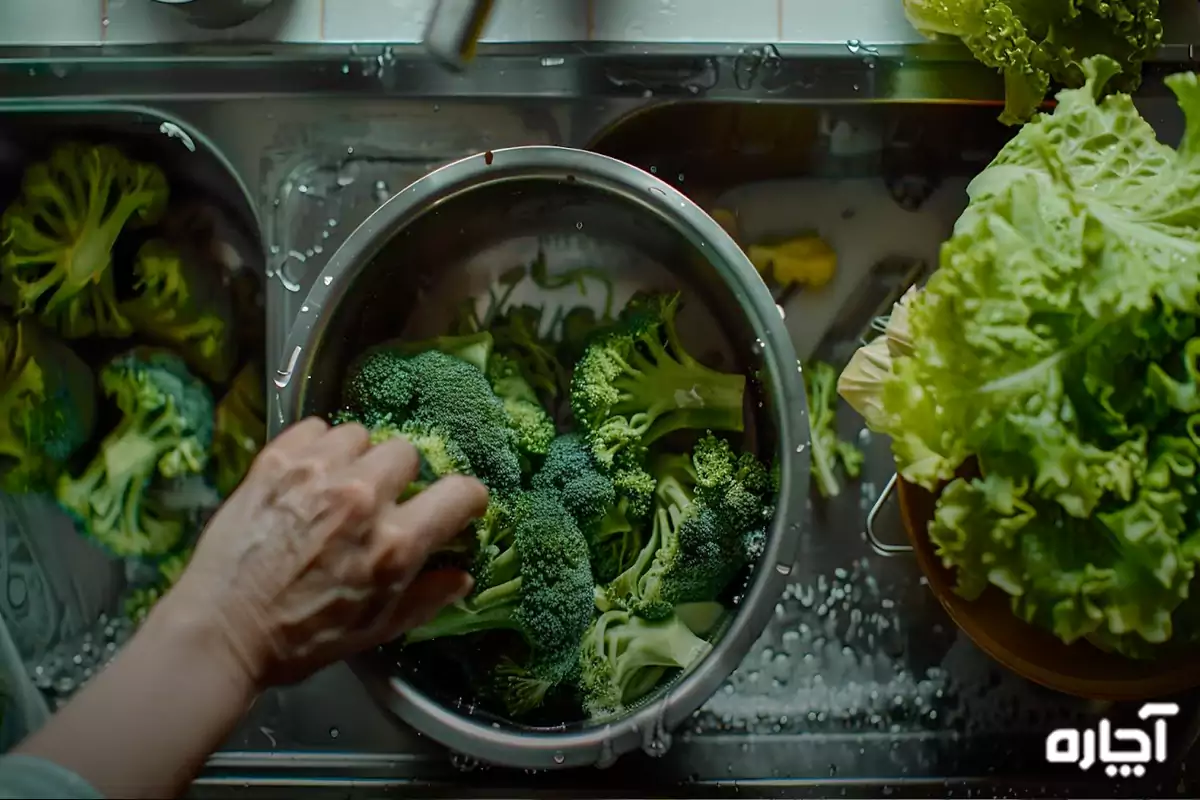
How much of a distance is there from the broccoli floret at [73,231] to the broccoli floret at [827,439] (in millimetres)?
706

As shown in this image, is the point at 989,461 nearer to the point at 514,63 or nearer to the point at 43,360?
the point at 514,63

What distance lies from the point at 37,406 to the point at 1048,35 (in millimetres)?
1003

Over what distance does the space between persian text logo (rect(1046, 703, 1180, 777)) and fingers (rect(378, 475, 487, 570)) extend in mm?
667

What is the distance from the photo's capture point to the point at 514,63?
939 millimetres

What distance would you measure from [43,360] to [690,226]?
65 cm

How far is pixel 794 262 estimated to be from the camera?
3.30 feet

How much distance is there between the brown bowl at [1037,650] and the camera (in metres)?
0.78

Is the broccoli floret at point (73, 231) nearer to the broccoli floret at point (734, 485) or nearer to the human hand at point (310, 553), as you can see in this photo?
the human hand at point (310, 553)

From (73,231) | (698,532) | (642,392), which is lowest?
(698,532)

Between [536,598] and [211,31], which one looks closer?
[536,598]

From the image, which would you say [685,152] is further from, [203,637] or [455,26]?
[203,637]

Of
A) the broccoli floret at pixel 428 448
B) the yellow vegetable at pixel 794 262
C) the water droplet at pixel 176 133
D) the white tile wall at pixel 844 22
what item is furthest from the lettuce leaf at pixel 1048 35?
the water droplet at pixel 176 133

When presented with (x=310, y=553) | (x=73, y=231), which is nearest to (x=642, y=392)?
(x=310, y=553)

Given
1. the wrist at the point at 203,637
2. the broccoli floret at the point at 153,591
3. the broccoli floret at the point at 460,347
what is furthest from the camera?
the broccoli floret at the point at 153,591
